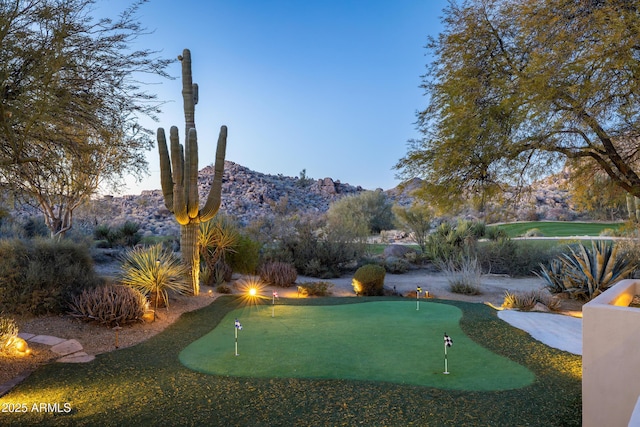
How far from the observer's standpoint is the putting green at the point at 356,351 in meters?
5.99

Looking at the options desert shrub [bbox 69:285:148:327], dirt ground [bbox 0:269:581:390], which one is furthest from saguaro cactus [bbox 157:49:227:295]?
desert shrub [bbox 69:285:148:327]

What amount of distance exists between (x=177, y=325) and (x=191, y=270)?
322 centimetres

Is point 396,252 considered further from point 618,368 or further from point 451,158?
point 618,368

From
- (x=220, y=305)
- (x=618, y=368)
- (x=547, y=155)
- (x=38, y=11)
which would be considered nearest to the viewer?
Answer: (x=618, y=368)

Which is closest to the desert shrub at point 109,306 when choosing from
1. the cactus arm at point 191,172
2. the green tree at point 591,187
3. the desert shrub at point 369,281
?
the cactus arm at point 191,172

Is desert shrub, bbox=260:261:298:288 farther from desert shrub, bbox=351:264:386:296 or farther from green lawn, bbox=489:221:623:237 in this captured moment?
green lawn, bbox=489:221:623:237

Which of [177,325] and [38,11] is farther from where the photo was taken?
[177,325]

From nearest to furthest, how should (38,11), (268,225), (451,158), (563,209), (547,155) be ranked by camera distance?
(38,11) < (451,158) < (547,155) < (268,225) < (563,209)

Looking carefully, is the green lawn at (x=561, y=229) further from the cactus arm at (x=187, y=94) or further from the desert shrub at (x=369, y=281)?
the cactus arm at (x=187, y=94)

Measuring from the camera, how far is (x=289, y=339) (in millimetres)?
7852

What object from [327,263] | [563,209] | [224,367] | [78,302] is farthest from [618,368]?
[563,209]

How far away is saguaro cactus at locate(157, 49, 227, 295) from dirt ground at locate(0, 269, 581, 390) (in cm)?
158

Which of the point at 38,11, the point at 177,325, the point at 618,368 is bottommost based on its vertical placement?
the point at 177,325

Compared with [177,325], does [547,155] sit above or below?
above
